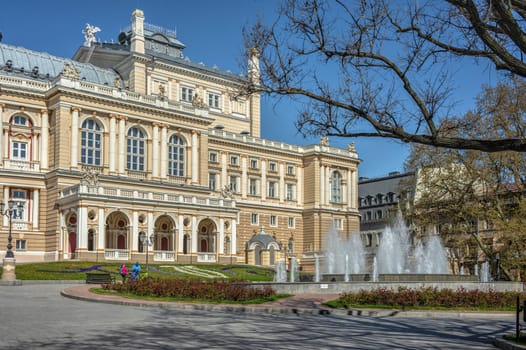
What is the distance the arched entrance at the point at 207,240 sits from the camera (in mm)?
70688

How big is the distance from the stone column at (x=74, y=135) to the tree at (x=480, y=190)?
33.2 metres

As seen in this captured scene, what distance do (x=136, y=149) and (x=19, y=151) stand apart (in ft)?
39.5

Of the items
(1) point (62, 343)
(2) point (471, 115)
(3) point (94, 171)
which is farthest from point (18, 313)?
(3) point (94, 171)

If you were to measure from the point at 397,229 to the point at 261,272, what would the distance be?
13397 millimetres

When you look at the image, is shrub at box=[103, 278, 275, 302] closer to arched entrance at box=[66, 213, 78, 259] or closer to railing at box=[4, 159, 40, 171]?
arched entrance at box=[66, 213, 78, 259]

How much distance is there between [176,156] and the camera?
76.2 m

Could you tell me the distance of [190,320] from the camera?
21531 millimetres

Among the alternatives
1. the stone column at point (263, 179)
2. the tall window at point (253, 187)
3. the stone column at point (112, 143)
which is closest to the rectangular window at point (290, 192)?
the stone column at point (263, 179)

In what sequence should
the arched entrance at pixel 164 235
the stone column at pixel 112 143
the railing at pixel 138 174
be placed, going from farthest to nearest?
the railing at pixel 138 174 < the stone column at pixel 112 143 < the arched entrance at pixel 164 235

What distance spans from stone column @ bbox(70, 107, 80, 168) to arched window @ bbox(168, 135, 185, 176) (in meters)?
11.6

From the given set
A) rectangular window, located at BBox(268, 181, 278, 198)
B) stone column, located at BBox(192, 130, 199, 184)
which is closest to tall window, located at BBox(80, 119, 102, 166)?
stone column, located at BBox(192, 130, 199, 184)

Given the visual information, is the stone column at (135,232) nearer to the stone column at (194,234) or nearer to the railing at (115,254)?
the railing at (115,254)

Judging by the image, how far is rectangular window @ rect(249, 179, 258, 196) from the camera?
8957 centimetres

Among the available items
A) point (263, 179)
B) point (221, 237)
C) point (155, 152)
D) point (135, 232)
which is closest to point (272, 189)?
point (263, 179)
